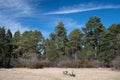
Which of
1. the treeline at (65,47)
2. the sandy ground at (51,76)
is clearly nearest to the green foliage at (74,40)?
the treeline at (65,47)

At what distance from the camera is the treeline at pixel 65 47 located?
1342 inches

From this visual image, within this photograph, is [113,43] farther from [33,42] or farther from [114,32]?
[33,42]

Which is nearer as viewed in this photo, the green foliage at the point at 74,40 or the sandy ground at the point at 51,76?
the sandy ground at the point at 51,76

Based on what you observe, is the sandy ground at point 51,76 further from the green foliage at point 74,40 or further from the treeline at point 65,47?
the green foliage at point 74,40

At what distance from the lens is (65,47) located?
45.1 meters

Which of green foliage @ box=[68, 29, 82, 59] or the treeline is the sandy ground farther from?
green foliage @ box=[68, 29, 82, 59]

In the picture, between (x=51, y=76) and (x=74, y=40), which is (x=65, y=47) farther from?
(x=51, y=76)

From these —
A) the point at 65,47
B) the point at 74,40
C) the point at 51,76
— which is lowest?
the point at 51,76

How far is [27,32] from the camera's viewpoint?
A: 4838 cm

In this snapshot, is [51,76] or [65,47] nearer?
[51,76]

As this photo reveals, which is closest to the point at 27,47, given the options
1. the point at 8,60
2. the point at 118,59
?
the point at 8,60

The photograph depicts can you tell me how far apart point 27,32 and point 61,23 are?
25.5 feet

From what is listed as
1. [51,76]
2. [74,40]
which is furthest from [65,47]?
[51,76]

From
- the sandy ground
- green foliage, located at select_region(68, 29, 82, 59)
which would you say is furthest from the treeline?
the sandy ground
